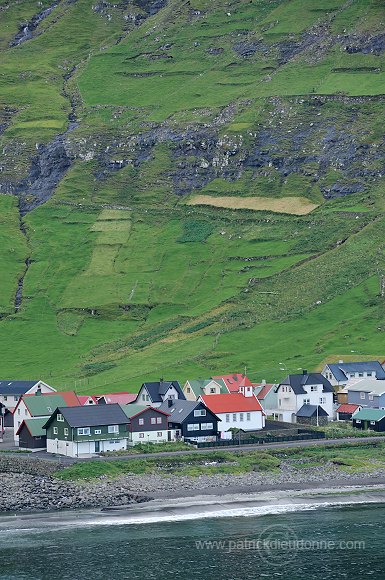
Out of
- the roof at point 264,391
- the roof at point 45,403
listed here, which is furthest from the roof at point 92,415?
the roof at point 264,391

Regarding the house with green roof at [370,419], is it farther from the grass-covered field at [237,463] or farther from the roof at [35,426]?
the roof at [35,426]

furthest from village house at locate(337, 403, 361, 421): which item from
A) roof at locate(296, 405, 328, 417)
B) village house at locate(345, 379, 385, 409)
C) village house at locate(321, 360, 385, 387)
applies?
village house at locate(321, 360, 385, 387)

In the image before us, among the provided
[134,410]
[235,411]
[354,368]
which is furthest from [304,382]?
[134,410]

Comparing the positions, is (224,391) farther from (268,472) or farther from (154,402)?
(268,472)

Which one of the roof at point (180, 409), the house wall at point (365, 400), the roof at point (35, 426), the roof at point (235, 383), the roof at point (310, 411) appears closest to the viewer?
the roof at point (35, 426)

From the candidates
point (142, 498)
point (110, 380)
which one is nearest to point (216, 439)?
point (142, 498)

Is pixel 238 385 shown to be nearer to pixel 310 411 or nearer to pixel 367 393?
pixel 310 411

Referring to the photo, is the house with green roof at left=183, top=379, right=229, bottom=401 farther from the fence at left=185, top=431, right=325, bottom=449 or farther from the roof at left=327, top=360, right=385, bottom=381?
the fence at left=185, top=431, right=325, bottom=449
